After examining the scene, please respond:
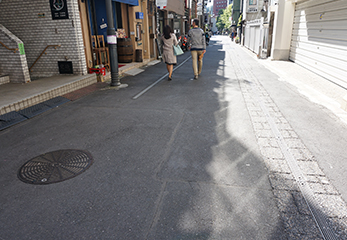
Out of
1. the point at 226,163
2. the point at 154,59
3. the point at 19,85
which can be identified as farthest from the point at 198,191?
the point at 154,59

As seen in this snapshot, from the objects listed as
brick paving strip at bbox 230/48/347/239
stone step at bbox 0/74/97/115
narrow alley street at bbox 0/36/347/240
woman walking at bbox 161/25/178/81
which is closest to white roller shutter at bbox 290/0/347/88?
narrow alley street at bbox 0/36/347/240

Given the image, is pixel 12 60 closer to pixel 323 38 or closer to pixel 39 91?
pixel 39 91

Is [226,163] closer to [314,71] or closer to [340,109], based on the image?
[340,109]

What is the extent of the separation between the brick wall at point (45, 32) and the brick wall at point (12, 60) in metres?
1.37

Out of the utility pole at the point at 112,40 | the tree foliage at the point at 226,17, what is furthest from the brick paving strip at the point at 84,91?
the tree foliage at the point at 226,17

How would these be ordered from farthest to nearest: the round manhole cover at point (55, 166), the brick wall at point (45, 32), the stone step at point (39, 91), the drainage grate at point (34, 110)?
the brick wall at point (45, 32) → the stone step at point (39, 91) → the drainage grate at point (34, 110) → the round manhole cover at point (55, 166)

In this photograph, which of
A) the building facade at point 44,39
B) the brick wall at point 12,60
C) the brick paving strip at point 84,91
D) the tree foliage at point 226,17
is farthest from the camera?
the tree foliage at point 226,17

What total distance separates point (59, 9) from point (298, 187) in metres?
9.41

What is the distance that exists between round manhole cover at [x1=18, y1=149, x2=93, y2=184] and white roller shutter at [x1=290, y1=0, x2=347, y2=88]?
8.61 metres

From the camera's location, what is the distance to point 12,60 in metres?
8.27

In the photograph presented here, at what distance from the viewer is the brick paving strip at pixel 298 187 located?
2.47 metres

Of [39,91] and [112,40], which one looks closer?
[39,91]

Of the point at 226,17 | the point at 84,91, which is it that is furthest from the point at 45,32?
the point at 226,17

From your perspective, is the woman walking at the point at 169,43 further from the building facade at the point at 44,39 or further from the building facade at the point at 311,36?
the building facade at the point at 311,36
